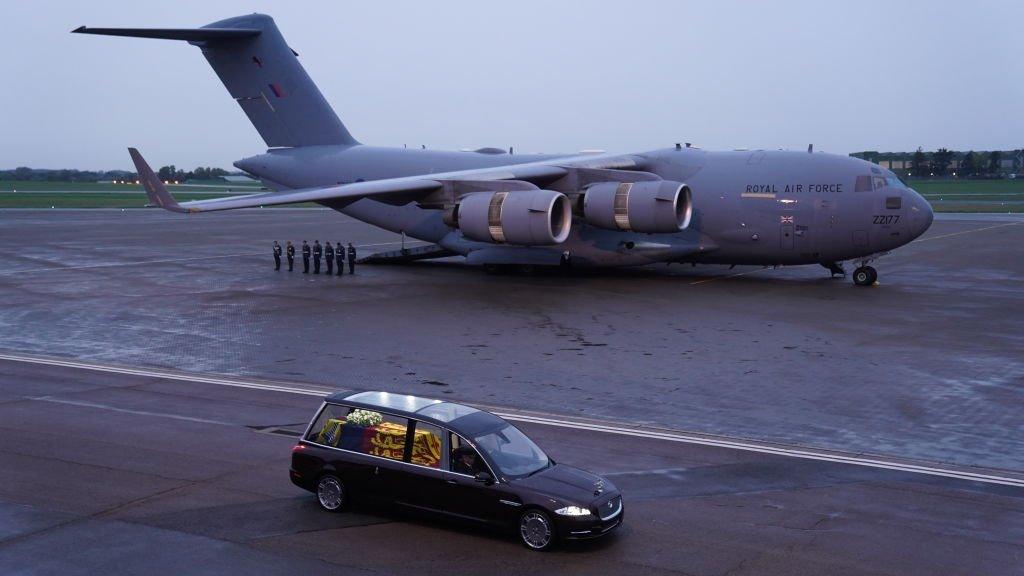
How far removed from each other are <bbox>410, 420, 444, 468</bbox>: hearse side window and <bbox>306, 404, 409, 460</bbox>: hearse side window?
129 mm

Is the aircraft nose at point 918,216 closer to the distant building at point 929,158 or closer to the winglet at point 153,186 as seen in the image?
the winglet at point 153,186

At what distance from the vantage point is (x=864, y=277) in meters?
28.7

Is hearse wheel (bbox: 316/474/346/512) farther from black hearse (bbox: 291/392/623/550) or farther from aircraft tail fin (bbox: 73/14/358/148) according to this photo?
aircraft tail fin (bbox: 73/14/358/148)

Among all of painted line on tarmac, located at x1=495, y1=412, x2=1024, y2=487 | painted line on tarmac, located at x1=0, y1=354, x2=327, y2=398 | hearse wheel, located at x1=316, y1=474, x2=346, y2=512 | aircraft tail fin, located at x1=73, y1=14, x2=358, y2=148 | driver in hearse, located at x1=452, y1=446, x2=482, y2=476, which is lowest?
painted line on tarmac, located at x1=495, y1=412, x2=1024, y2=487

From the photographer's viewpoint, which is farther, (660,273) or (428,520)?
(660,273)

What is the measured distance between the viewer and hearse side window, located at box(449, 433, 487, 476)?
31.7 feet

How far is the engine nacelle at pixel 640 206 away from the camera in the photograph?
27.1 meters

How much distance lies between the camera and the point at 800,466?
12.1 m

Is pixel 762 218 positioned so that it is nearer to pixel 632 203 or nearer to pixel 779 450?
pixel 632 203

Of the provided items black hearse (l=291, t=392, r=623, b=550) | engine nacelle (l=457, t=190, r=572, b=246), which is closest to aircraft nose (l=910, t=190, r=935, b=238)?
engine nacelle (l=457, t=190, r=572, b=246)

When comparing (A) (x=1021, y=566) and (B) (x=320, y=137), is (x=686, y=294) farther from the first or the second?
(A) (x=1021, y=566)

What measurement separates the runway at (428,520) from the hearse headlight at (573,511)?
0.41m

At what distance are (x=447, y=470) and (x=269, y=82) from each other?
26910 millimetres

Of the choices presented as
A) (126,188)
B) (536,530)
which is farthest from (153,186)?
(126,188)
